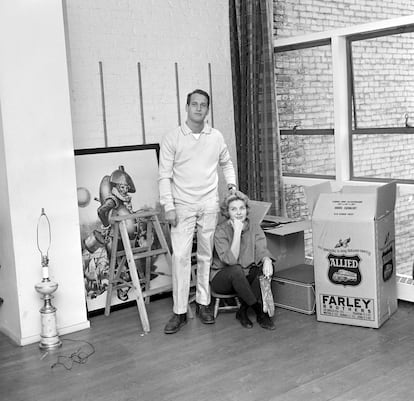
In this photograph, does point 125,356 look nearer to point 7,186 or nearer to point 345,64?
point 7,186

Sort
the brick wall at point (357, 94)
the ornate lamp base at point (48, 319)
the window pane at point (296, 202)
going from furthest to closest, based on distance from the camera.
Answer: the window pane at point (296, 202) < the brick wall at point (357, 94) < the ornate lamp base at point (48, 319)

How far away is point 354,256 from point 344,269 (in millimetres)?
117

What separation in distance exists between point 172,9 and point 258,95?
3.45 ft

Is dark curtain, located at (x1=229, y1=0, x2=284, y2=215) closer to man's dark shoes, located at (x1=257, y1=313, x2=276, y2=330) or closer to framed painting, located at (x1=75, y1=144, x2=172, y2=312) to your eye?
framed painting, located at (x1=75, y1=144, x2=172, y2=312)

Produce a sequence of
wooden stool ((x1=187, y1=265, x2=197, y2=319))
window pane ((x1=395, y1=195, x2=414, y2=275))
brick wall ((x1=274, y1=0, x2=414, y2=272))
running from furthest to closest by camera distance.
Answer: window pane ((x1=395, y1=195, x2=414, y2=275)) < brick wall ((x1=274, y1=0, x2=414, y2=272)) < wooden stool ((x1=187, y1=265, x2=197, y2=319))

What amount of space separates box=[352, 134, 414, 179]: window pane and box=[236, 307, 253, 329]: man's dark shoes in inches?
60.5

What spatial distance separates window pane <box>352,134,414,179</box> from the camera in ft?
16.9

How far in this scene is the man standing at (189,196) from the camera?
4.52 metres

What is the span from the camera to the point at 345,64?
5.14 metres

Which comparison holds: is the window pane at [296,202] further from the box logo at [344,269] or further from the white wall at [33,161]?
the white wall at [33,161]

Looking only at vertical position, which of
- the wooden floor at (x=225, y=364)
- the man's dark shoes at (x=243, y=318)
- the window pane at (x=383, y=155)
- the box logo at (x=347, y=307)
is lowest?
the wooden floor at (x=225, y=364)

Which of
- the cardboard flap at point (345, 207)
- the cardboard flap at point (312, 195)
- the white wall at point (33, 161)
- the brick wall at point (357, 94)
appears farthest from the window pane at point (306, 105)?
the white wall at point (33, 161)

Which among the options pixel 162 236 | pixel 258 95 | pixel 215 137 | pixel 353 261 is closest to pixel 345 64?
pixel 258 95

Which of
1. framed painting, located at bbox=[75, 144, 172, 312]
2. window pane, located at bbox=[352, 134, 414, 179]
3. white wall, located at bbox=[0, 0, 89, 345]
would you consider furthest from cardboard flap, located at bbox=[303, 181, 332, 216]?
white wall, located at bbox=[0, 0, 89, 345]
